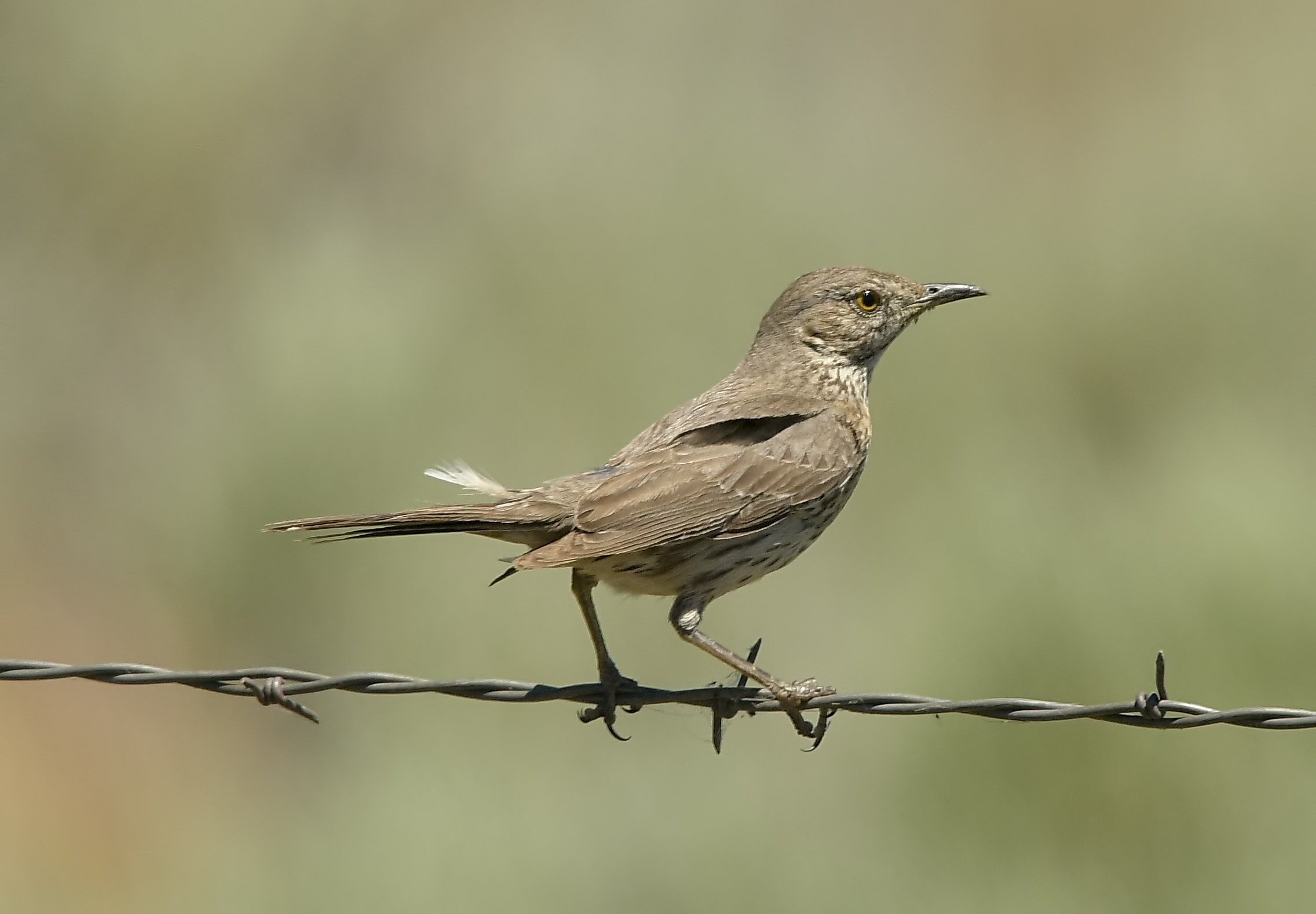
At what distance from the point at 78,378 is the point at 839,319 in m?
10.3

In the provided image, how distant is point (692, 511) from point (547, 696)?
139 centimetres

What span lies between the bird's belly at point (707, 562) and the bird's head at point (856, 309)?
1.22 m

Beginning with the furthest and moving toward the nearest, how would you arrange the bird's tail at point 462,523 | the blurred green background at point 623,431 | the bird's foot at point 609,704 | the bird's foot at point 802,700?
the blurred green background at point 623,431 → the bird's foot at point 609,704 → the bird's foot at point 802,700 → the bird's tail at point 462,523

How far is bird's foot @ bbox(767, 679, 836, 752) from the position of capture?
5566 millimetres

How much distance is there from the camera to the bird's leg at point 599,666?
5.81m

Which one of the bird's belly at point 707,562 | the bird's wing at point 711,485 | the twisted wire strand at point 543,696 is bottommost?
the twisted wire strand at point 543,696

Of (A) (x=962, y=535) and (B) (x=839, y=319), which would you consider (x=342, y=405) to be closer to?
(A) (x=962, y=535)

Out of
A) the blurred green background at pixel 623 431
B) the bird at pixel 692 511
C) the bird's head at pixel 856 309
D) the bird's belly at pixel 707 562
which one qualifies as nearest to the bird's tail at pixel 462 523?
the bird at pixel 692 511

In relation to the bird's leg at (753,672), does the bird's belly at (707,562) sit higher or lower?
higher

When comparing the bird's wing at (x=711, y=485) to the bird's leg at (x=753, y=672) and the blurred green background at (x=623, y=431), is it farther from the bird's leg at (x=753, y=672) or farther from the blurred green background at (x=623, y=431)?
the blurred green background at (x=623, y=431)

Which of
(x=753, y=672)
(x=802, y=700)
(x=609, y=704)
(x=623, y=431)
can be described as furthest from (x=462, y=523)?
(x=623, y=431)

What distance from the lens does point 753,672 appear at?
5.96 m

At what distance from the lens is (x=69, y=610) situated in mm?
14219

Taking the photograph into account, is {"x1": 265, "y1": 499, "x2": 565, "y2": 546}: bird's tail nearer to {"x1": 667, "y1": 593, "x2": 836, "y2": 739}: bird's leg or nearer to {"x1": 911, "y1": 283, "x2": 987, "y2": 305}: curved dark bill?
{"x1": 667, "y1": 593, "x2": 836, "y2": 739}: bird's leg
